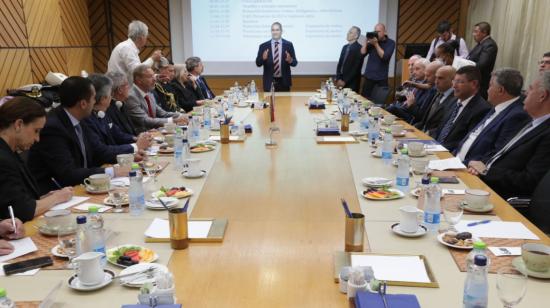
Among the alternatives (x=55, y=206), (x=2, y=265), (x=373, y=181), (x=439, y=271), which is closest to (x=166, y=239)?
(x=2, y=265)

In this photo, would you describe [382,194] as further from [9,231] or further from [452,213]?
[9,231]

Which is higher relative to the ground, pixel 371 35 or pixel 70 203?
pixel 371 35

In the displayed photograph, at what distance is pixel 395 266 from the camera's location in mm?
1644

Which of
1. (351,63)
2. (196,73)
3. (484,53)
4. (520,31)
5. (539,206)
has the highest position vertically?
(520,31)

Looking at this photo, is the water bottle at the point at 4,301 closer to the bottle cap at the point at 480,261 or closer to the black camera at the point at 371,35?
the bottle cap at the point at 480,261

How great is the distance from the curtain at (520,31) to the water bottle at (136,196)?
554 centimetres

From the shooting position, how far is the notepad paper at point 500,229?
1.90 m

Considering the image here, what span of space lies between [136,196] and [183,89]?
14.8 feet

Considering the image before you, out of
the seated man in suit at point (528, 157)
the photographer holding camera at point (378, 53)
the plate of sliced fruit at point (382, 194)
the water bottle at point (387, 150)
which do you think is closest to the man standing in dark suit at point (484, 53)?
the photographer holding camera at point (378, 53)

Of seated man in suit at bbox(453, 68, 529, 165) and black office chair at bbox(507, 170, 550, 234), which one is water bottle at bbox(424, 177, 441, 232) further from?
seated man in suit at bbox(453, 68, 529, 165)

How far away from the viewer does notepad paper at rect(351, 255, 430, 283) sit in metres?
1.57

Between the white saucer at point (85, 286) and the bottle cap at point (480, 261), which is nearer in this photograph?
the bottle cap at point (480, 261)

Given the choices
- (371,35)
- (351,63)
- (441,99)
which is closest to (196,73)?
(351,63)

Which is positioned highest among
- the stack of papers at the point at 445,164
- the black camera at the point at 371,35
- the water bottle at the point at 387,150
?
the black camera at the point at 371,35
